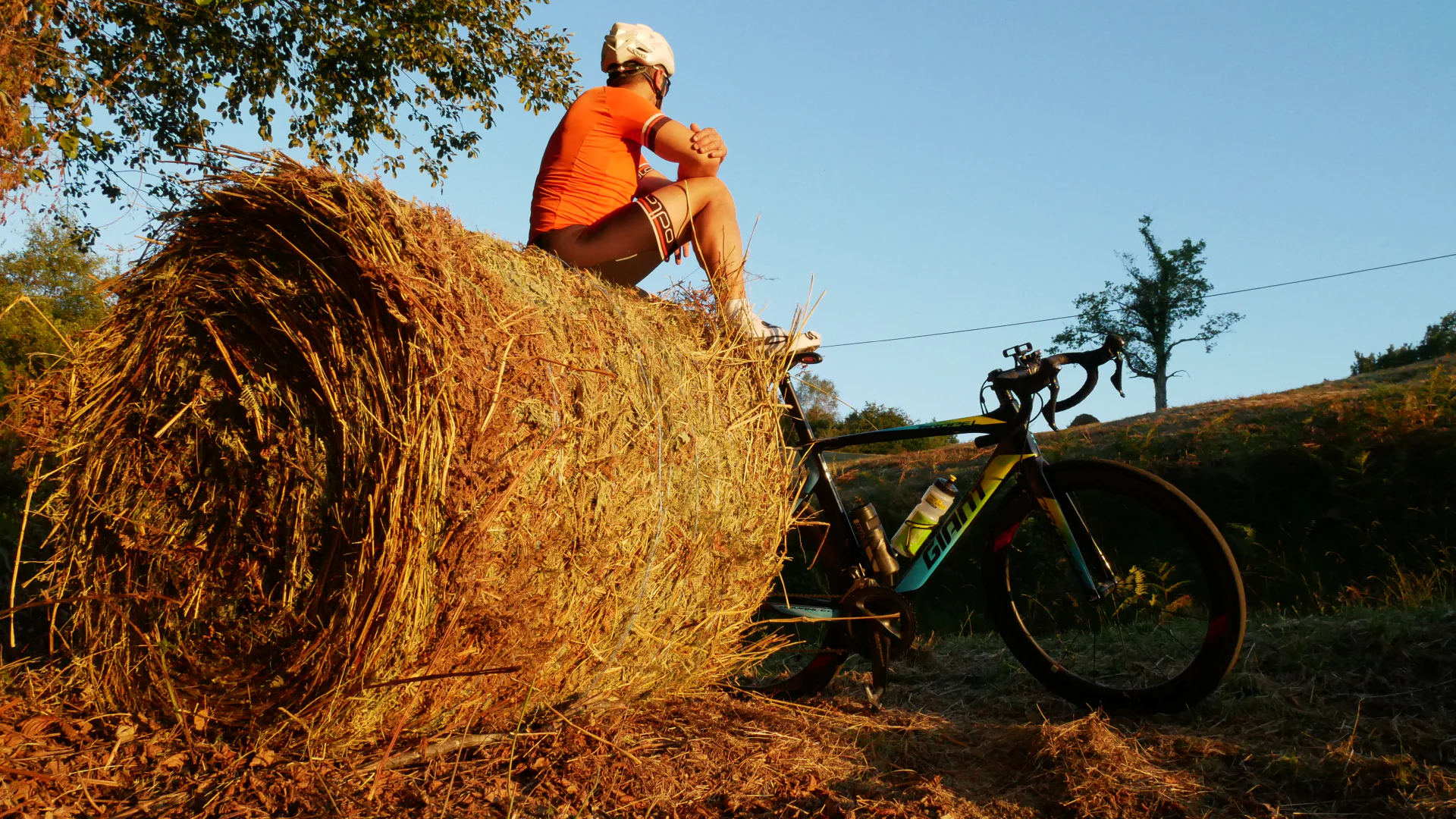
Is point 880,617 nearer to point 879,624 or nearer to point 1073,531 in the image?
point 879,624

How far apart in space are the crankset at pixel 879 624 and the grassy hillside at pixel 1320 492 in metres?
3.05

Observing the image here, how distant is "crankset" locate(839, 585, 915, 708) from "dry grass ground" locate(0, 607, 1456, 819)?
0.24 meters

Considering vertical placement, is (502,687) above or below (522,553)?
below

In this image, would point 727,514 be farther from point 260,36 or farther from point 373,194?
point 260,36

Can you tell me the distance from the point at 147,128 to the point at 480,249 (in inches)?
336

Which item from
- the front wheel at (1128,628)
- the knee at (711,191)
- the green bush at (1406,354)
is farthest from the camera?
the green bush at (1406,354)

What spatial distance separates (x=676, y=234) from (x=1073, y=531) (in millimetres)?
1785

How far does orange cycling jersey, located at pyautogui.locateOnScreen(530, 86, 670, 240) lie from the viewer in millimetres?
3432

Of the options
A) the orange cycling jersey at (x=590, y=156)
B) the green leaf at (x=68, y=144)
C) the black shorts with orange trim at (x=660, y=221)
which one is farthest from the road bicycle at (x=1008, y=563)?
the green leaf at (x=68, y=144)

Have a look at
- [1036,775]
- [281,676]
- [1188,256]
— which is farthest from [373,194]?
[1188,256]

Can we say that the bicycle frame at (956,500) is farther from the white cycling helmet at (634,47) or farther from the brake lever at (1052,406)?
the white cycling helmet at (634,47)

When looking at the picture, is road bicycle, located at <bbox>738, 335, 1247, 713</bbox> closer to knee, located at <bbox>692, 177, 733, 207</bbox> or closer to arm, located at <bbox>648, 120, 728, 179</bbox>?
knee, located at <bbox>692, 177, 733, 207</bbox>

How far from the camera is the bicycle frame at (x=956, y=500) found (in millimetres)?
3176

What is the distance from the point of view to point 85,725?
276 cm
